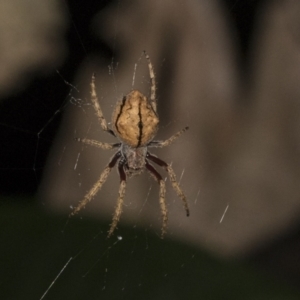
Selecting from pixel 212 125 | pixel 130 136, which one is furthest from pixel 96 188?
pixel 212 125

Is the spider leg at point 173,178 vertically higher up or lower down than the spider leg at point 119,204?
higher up

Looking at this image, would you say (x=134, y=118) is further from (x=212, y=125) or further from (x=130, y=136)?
(x=212, y=125)

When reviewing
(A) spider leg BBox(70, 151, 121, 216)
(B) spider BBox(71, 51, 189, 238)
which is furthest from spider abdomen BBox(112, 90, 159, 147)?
(A) spider leg BBox(70, 151, 121, 216)

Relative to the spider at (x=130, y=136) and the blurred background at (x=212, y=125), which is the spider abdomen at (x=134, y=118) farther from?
the blurred background at (x=212, y=125)

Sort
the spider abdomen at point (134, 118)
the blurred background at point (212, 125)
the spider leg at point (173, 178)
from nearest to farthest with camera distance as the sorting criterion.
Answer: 1. the spider abdomen at point (134, 118)
2. the spider leg at point (173, 178)
3. the blurred background at point (212, 125)

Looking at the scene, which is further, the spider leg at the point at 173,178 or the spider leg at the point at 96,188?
the spider leg at the point at 173,178

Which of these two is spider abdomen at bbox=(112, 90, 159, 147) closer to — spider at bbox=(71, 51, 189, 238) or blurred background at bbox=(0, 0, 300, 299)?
spider at bbox=(71, 51, 189, 238)

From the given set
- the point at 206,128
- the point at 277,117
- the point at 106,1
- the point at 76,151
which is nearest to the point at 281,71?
the point at 277,117

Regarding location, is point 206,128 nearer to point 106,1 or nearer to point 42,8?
point 106,1

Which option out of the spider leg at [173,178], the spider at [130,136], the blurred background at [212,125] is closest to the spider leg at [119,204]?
the spider at [130,136]
